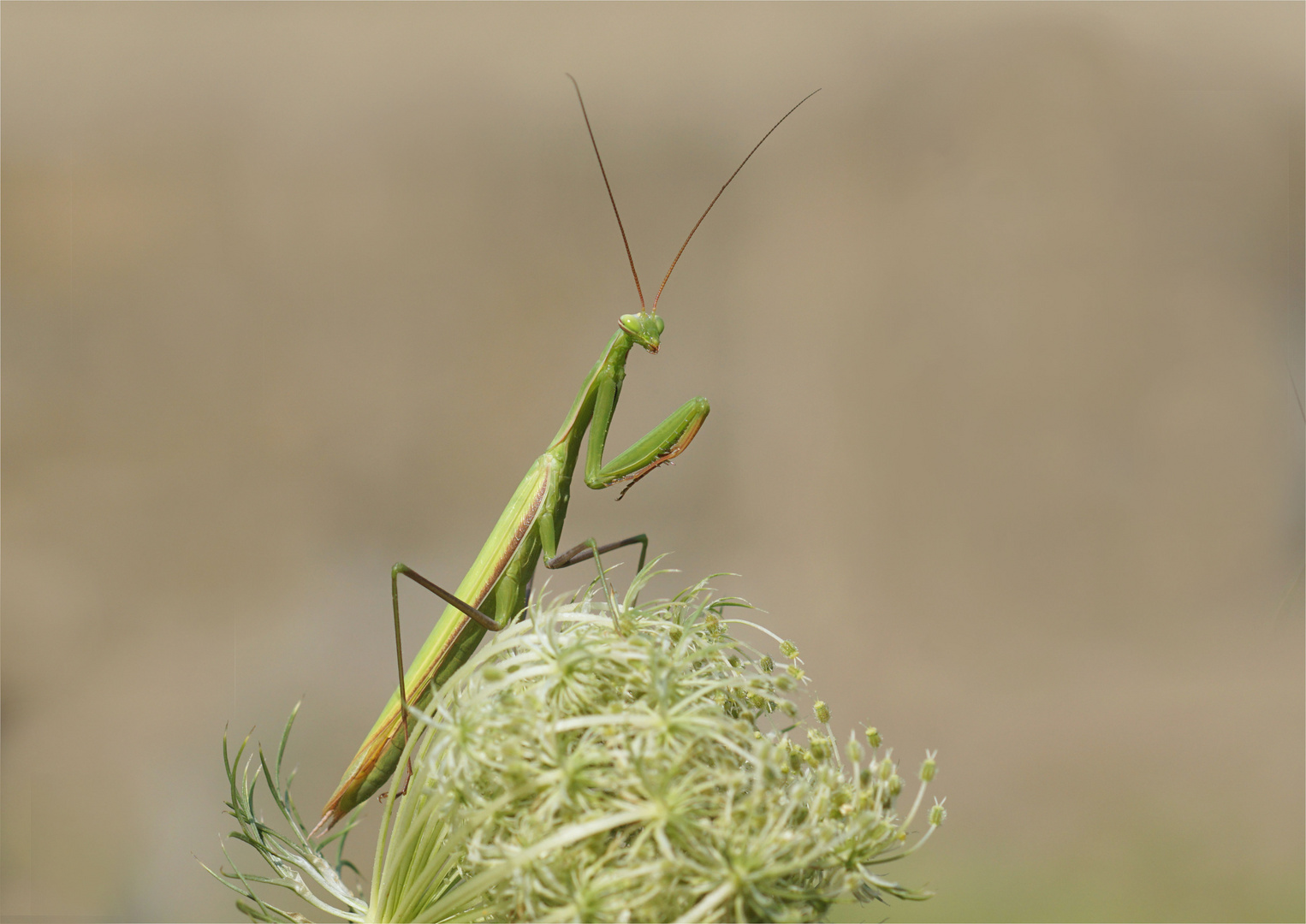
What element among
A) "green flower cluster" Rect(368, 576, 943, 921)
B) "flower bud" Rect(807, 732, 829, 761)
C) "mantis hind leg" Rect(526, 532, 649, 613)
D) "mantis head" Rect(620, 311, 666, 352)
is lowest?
"green flower cluster" Rect(368, 576, 943, 921)

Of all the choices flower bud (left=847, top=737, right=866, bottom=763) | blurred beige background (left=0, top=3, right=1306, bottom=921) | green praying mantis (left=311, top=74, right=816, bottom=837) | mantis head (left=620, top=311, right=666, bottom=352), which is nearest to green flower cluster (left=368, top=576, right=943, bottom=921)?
flower bud (left=847, top=737, right=866, bottom=763)

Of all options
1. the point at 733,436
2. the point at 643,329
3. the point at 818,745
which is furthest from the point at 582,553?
the point at 733,436

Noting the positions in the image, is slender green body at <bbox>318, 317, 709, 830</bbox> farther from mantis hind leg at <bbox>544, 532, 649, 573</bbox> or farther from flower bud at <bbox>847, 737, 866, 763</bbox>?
flower bud at <bbox>847, 737, 866, 763</bbox>

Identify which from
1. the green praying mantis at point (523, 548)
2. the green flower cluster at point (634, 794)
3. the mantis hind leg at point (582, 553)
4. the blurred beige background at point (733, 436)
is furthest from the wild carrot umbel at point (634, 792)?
the blurred beige background at point (733, 436)

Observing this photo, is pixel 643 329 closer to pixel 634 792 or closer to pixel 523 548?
pixel 523 548

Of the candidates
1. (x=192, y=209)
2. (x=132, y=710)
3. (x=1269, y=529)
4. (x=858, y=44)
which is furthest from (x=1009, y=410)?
(x=132, y=710)

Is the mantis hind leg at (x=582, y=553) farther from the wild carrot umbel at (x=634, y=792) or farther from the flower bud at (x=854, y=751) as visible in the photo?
the flower bud at (x=854, y=751)
